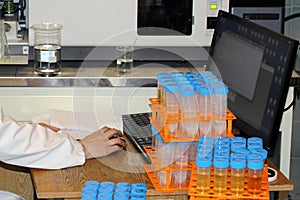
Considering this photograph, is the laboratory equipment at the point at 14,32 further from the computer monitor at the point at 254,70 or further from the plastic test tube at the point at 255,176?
the plastic test tube at the point at 255,176

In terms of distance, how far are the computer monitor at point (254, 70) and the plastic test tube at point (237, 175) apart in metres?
0.20

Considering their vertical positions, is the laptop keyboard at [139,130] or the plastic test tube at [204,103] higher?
the plastic test tube at [204,103]

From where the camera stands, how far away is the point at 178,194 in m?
1.98

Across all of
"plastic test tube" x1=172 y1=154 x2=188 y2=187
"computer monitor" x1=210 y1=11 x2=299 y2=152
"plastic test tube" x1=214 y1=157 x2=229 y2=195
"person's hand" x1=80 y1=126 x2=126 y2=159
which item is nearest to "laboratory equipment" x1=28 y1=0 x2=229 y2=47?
"computer monitor" x1=210 y1=11 x2=299 y2=152

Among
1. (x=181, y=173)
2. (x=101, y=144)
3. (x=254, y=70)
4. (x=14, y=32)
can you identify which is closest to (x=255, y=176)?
(x=181, y=173)

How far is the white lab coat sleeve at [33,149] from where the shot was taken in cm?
212

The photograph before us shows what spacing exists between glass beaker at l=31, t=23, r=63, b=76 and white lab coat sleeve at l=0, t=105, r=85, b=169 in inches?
32.3

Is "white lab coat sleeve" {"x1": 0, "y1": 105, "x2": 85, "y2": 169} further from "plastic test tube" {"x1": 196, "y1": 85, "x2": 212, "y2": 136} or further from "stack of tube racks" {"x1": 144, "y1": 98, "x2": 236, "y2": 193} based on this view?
"plastic test tube" {"x1": 196, "y1": 85, "x2": 212, "y2": 136}

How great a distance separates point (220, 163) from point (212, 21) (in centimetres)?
135

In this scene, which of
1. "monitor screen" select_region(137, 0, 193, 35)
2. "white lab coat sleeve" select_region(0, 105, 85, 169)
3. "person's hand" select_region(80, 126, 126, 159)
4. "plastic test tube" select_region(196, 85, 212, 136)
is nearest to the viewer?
"plastic test tube" select_region(196, 85, 212, 136)

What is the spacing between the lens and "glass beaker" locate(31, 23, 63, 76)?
2980 mm

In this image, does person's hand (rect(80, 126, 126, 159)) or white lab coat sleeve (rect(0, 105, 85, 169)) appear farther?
person's hand (rect(80, 126, 126, 159))

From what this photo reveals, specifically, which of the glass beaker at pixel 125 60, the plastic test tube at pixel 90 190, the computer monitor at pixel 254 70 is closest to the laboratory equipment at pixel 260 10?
the glass beaker at pixel 125 60

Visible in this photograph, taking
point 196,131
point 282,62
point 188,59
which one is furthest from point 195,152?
point 188,59
